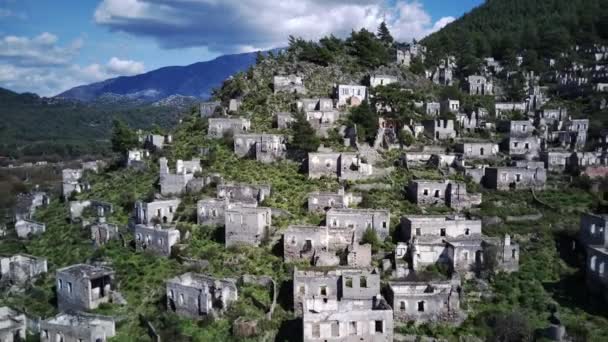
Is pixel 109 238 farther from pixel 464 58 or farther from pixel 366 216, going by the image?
pixel 464 58

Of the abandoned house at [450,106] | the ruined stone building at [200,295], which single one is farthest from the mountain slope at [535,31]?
the ruined stone building at [200,295]

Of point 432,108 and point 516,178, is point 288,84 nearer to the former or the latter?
point 432,108

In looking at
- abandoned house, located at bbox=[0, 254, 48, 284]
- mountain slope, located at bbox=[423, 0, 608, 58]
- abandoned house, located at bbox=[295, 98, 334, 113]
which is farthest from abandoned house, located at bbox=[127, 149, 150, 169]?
mountain slope, located at bbox=[423, 0, 608, 58]

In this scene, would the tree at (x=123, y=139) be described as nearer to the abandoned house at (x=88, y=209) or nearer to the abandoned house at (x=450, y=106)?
the abandoned house at (x=88, y=209)

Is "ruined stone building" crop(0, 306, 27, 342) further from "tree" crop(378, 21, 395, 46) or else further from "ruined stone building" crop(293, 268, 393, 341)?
"tree" crop(378, 21, 395, 46)

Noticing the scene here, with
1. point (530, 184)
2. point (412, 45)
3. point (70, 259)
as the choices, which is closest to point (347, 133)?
point (530, 184)
